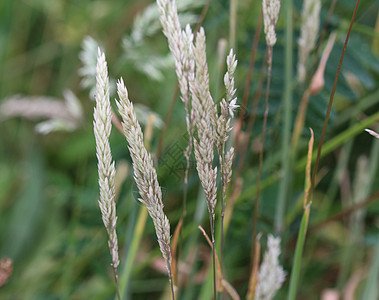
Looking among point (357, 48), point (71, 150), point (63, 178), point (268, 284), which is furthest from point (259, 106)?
point (71, 150)

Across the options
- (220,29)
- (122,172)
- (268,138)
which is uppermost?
(220,29)

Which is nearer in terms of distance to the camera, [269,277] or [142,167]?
[142,167]

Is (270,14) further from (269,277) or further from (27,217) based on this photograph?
(27,217)

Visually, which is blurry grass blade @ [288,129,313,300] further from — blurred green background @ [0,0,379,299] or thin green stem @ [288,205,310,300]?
blurred green background @ [0,0,379,299]

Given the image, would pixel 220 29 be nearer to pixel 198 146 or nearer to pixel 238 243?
pixel 238 243

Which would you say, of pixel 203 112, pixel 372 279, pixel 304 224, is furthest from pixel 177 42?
pixel 372 279

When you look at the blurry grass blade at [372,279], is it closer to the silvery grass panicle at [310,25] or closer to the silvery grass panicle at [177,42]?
the silvery grass panicle at [310,25]
